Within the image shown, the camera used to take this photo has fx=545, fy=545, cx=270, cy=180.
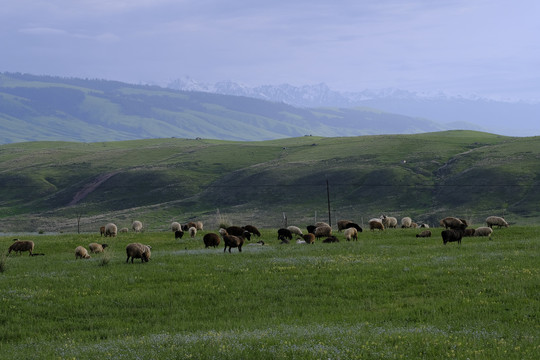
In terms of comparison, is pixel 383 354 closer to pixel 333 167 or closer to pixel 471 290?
pixel 471 290

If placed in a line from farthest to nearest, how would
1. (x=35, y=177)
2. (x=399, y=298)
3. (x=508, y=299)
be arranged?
(x=35, y=177) → (x=399, y=298) → (x=508, y=299)

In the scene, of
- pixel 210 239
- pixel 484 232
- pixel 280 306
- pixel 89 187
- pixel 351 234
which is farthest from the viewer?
pixel 89 187

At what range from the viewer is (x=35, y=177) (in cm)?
A: 15925

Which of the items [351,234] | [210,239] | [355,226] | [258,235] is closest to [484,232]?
[351,234]

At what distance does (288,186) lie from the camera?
417 ft

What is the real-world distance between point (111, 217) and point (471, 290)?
100458mm

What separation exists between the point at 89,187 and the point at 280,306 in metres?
136

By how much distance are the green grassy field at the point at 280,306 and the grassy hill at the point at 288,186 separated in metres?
59.2

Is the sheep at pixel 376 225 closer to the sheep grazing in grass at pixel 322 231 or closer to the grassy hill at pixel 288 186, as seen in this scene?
the sheep grazing in grass at pixel 322 231

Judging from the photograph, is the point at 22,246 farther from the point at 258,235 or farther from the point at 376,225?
the point at 376,225

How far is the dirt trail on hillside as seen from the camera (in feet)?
447

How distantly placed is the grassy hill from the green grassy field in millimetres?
59167

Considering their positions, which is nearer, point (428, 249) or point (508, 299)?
point (508, 299)

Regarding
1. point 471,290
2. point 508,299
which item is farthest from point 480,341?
point 471,290
